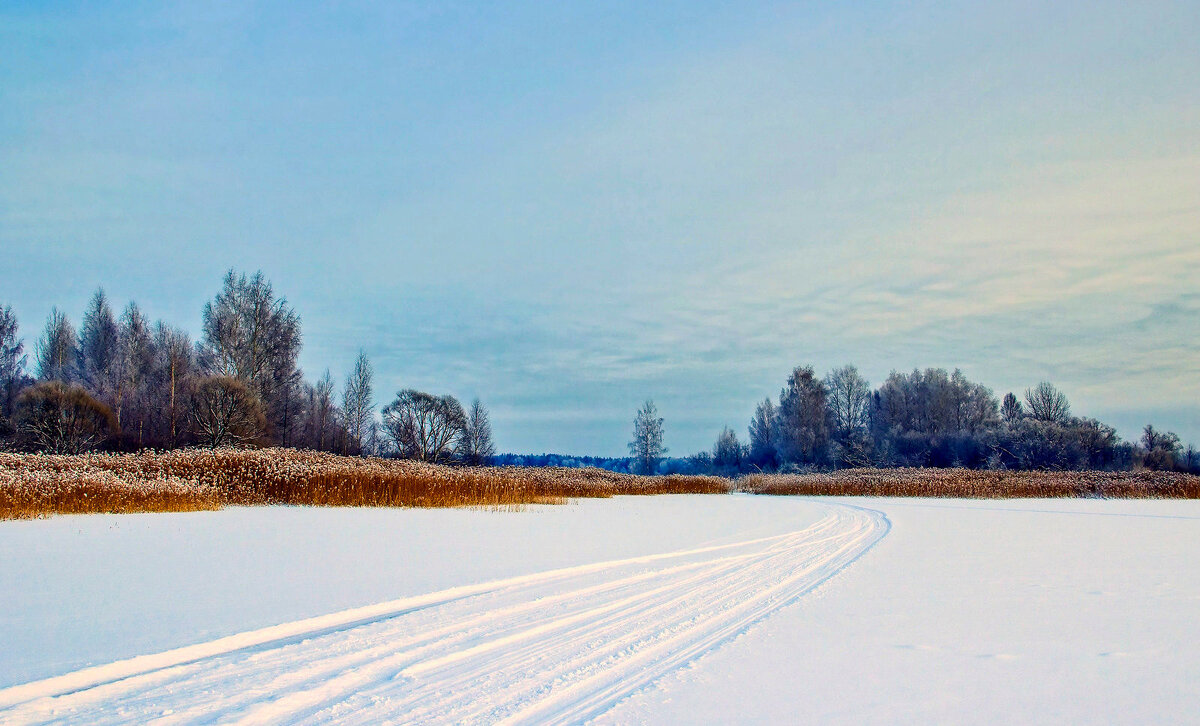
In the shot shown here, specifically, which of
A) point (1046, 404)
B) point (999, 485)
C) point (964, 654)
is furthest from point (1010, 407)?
point (964, 654)

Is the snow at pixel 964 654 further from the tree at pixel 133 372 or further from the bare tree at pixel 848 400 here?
the bare tree at pixel 848 400

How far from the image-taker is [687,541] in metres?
10.1

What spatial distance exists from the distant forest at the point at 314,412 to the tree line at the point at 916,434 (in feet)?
0.42

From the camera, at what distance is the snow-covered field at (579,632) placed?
3.13 meters

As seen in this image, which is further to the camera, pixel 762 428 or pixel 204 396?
pixel 762 428

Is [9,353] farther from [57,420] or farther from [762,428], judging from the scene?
[762,428]

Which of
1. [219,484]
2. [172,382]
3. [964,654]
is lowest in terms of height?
[964,654]

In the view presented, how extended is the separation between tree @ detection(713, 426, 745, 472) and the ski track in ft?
224

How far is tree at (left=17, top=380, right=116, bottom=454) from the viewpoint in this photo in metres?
26.7

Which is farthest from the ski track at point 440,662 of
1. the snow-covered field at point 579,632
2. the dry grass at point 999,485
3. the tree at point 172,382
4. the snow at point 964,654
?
the tree at point 172,382

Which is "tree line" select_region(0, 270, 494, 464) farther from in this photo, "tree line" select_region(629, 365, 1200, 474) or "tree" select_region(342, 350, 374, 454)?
"tree line" select_region(629, 365, 1200, 474)

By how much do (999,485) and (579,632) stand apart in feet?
104

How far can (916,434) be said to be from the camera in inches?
2291

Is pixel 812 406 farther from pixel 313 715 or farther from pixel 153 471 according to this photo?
pixel 313 715
